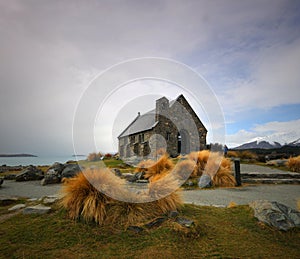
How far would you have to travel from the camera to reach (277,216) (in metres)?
3.14

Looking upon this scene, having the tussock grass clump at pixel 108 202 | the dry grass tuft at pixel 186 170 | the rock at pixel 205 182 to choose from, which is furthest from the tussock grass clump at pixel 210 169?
the tussock grass clump at pixel 108 202

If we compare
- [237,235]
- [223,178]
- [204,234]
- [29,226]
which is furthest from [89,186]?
[223,178]

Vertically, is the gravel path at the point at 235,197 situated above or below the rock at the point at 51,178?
below

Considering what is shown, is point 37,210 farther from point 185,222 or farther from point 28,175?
point 28,175

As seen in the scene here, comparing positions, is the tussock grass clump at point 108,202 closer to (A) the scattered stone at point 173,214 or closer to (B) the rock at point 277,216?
(A) the scattered stone at point 173,214

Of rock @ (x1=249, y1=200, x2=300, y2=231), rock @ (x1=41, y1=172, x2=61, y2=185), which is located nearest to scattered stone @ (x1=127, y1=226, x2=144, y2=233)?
rock @ (x1=249, y1=200, x2=300, y2=231)

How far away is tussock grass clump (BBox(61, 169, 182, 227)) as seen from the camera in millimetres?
3213

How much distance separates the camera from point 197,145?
22.5 m

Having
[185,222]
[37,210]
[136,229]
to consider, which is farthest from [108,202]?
[37,210]

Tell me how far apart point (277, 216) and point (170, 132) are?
59.9ft

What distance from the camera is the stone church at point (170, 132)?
65.9 feet

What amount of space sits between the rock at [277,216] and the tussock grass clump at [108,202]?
58.5 inches

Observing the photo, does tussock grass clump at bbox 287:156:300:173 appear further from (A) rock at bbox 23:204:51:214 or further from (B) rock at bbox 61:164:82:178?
(A) rock at bbox 23:204:51:214

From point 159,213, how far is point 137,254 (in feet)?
3.50
